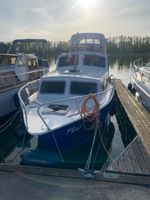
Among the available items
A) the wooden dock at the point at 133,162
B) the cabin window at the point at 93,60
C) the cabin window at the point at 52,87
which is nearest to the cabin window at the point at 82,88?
the cabin window at the point at 52,87

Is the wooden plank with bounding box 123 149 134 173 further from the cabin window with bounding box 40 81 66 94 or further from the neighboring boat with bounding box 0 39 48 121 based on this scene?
the neighboring boat with bounding box 0 39 48 121

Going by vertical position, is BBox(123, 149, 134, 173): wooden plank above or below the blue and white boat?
below

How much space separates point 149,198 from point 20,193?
2.44m

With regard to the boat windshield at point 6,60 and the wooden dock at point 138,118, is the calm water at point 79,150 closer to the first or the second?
the wooden dock at point 138,118

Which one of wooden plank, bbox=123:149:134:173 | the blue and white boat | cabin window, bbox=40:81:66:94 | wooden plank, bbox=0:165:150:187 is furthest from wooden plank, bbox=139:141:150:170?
cabin window, bbox=40:81:66:94

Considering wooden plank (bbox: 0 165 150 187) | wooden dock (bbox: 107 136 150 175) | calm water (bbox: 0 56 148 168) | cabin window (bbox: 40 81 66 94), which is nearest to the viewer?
wooden plank (bbox: 0 165 150 187)

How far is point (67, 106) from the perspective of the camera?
8734 mm

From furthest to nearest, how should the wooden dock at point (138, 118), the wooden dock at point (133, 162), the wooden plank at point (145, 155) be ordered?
1. the wooden dock at point (138, 118)
2. the wooden plank at point (145, 155)
3. the wooden dock at point (133, 162)

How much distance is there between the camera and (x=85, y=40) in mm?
15211

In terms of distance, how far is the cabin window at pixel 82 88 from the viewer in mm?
9703

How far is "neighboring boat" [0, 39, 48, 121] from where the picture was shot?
11467mm

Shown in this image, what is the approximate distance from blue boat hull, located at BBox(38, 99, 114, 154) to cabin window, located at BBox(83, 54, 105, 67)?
5.16 metres

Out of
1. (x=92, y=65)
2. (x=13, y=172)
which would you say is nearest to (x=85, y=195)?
(x=13, y=172)

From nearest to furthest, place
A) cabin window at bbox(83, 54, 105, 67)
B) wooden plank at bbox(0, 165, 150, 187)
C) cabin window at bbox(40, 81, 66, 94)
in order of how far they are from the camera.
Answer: wooden plank at bbox(0, 165, 150, 187) → cabin window at bbox(40, 81, 66, 94) → cabin window at bbox(83, 54, 105, 67)
